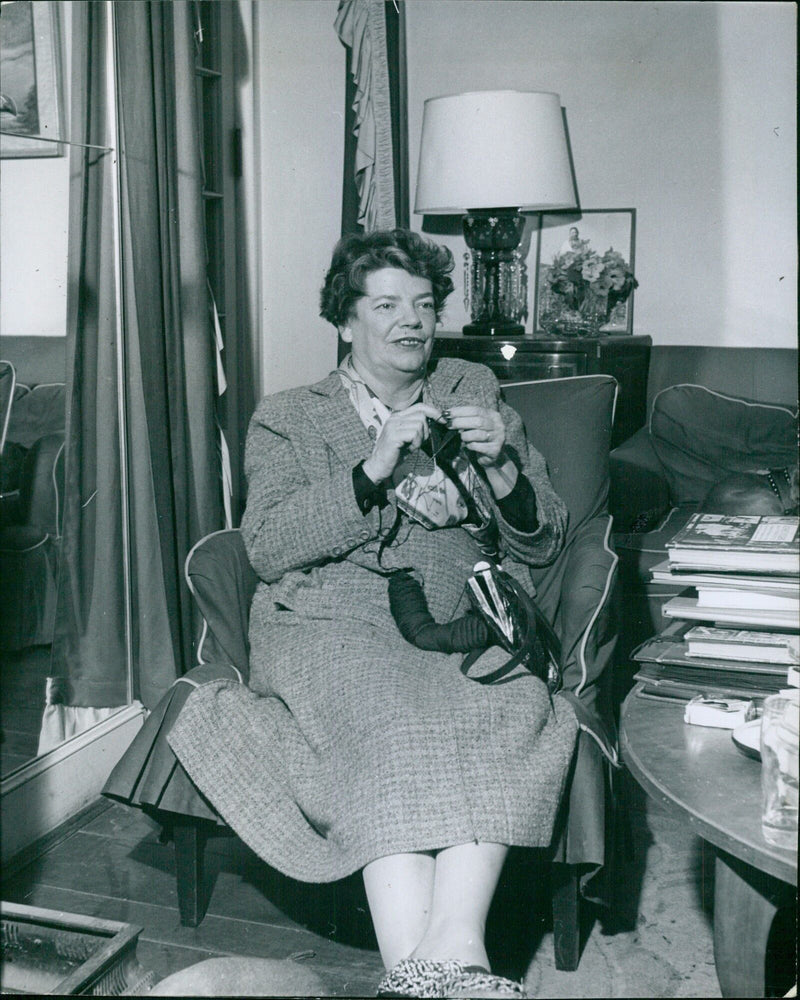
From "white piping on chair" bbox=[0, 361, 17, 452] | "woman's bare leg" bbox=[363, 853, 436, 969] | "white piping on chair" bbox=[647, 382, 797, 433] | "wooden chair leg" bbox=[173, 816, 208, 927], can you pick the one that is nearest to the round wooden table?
"woman's bare leg" bbox=[363, 853, 436, 969]

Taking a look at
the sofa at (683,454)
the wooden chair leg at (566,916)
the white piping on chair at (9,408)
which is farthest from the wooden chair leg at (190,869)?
the sofa at (683,454)

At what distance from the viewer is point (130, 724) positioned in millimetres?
2506

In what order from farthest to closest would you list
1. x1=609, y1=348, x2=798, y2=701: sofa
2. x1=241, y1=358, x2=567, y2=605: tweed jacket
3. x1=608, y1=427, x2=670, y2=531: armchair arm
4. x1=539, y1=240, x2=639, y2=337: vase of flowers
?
1. x1=539, y1=240, x2=639, y2=337: vase of flowers
2. x1=608, y1=427, x2=670, y2=531: armchair arm
3. x1=609, y1=348, x2=798, y2=701: sofa
4. x1=241, y1=358, x2=567, y2=605: tweed jacket

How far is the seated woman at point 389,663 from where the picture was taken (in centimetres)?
149

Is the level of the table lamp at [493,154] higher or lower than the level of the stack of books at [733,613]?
higher

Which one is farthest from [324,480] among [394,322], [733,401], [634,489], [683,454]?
[733,401]

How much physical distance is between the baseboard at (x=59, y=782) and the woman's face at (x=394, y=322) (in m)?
1.05

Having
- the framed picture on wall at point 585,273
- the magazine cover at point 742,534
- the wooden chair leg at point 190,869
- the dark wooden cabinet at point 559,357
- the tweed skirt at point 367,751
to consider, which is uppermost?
the framed picture on wall at point 585,273

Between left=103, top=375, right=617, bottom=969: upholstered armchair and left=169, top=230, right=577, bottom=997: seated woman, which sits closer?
left=169, top=230, right=577, bottom=997: seated woman

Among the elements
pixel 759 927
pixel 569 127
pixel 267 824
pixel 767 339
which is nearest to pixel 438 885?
pixel 267 824

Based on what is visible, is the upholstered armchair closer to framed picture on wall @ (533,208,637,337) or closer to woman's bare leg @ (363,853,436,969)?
woman's bare leg @ (363,853,436,969)

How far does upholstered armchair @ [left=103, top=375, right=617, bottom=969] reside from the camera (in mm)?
1719

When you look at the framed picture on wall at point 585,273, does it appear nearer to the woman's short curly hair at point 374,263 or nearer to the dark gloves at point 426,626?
A: the woman's short curly hair at point 374,263

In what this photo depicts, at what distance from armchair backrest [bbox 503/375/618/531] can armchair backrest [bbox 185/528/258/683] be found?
730mm
